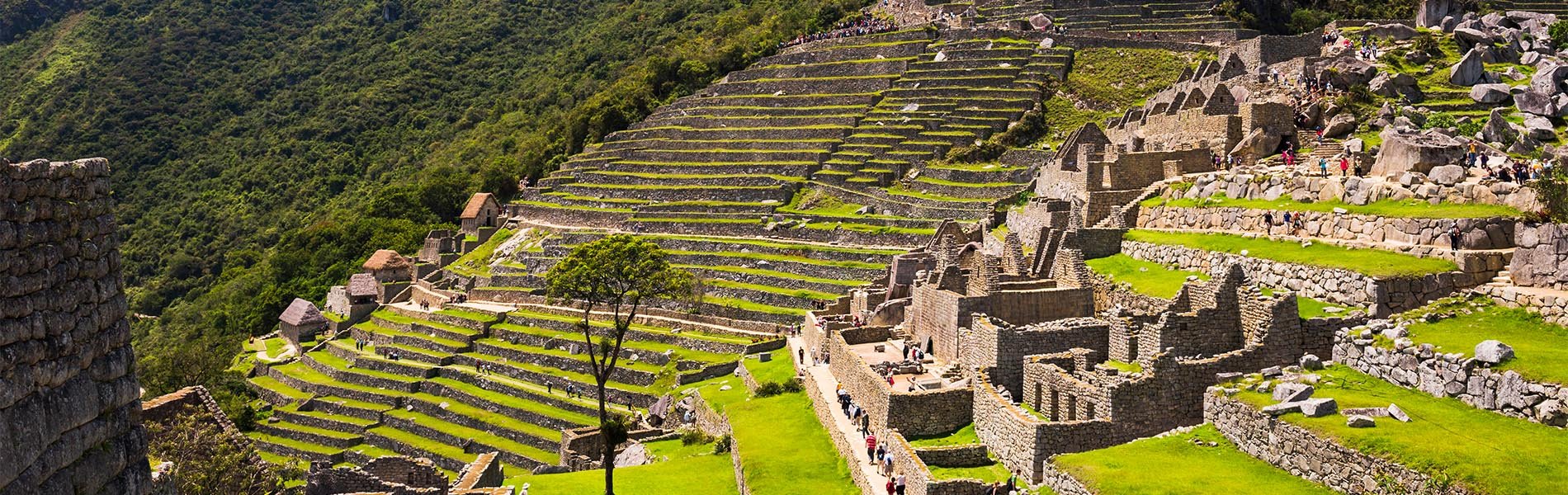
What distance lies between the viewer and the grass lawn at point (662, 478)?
24.0 metres

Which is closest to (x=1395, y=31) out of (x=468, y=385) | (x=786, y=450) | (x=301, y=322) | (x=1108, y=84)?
(x=1108, y=84)

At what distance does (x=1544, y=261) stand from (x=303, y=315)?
5241cm

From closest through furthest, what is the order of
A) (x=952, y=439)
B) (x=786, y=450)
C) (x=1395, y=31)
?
(x=952, y=439) < (x=786, y=450) < (x=1395, y=31)

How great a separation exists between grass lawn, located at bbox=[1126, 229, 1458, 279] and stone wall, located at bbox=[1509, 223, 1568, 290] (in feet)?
2.62

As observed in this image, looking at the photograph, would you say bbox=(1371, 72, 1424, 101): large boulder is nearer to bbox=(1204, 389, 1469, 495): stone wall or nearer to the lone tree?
bbox=(1204, 389, 1469, 495): stone wall

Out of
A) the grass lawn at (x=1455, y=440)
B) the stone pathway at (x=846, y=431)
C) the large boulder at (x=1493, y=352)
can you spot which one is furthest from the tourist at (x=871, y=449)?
the large boulder at (x=1493, y=352)

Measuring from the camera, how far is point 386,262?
60250mm

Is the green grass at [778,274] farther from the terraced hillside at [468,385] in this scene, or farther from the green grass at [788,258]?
the terraced hillside at [468,385]

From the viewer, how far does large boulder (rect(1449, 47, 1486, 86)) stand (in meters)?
29.2

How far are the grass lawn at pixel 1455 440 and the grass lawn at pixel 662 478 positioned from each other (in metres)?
12.4

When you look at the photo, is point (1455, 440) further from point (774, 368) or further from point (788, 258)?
point (788, 258)

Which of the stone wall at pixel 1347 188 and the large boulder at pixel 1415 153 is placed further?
the large boulder at pixel 1415 153

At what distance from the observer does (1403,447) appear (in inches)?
460

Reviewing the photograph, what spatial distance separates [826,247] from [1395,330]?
3065cm
